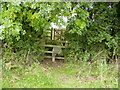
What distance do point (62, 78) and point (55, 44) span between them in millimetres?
1594

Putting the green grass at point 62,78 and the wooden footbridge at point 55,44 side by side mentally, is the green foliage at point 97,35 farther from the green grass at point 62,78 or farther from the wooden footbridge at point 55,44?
the green grass at point 62,78

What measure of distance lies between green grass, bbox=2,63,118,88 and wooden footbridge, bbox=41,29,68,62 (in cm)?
102

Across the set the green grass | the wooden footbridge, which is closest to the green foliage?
the wooden footbridge

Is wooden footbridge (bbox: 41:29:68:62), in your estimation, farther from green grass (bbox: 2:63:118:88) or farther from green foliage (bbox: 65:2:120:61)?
green grass (bbox: 2:63:118:88)

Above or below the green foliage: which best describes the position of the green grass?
below

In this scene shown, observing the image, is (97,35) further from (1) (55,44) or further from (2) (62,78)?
(2) (62,78)

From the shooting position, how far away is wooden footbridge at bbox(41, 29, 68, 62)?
3975mm

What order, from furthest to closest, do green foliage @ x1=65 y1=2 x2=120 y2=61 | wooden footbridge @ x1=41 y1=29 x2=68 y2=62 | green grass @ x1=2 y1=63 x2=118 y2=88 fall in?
wooden footbridge @ x1=41 y1=29 x2=68 y2=62, green foliage @ x1=65 y1=2 x2=120 y2=61, green grass @ x1=2 y1=63 x2=118 y2=88

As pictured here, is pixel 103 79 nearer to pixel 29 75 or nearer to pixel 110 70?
pixel 110 70

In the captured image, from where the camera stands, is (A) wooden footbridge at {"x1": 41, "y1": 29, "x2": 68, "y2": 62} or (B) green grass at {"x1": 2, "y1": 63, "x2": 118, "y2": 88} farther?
(A) wooden footbridge at {"x1": 41, "y1": 29, "x2": 68, "y2": 62}

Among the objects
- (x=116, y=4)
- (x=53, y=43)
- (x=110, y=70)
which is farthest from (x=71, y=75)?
(x=116, y=4)

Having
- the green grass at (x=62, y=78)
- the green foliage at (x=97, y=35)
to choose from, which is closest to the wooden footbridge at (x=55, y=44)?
the green foliage at (x=97, y=35)

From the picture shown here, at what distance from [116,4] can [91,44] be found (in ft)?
4.80

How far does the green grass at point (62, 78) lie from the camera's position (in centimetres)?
234
